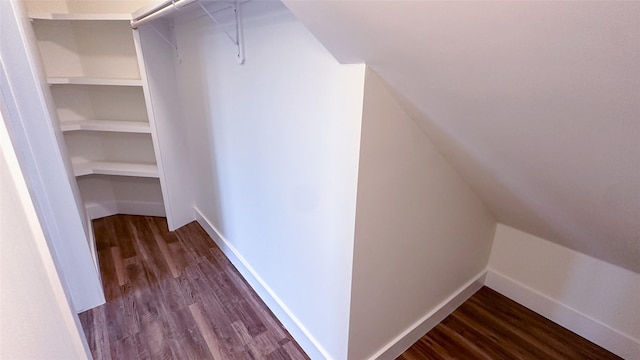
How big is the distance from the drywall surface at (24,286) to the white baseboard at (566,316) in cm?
216

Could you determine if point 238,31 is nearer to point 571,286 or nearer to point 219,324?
point 219,324

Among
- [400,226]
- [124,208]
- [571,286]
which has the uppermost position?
[400,226]

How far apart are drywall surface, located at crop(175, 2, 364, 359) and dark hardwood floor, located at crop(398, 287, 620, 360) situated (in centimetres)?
62

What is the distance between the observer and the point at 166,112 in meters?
2.37

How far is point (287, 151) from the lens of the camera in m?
1.35

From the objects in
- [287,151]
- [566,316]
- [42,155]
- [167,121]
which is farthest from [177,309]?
[566,316]

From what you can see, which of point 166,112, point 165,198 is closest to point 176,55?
point 166,112

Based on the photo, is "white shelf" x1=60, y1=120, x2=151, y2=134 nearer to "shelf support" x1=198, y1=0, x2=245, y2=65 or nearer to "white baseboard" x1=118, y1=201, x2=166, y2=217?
"white baseboard" x1=118, y1=201, x2=166, y2=217

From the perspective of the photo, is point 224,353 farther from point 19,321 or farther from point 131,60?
point 131,60

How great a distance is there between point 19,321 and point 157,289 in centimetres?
160

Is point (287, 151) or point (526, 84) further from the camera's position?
point (287, 151)

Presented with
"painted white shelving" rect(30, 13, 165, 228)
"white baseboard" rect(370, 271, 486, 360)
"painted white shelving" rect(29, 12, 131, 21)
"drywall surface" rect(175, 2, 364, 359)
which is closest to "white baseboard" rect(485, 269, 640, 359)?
"white baseboard" rect(370, 271, 486, 360)

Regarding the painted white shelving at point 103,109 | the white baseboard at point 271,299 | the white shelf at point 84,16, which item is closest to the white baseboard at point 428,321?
the white baseboard at point 271,299

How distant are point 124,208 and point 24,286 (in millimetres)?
2658
